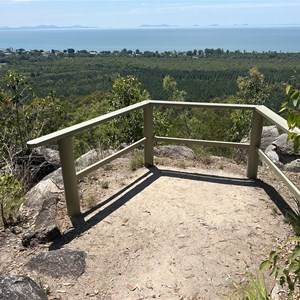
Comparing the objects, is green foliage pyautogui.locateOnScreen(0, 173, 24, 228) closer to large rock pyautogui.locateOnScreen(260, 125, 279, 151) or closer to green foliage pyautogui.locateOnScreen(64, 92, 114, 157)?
green foliage pyautogui.locateOnScreen(64, 92, 114, 157)

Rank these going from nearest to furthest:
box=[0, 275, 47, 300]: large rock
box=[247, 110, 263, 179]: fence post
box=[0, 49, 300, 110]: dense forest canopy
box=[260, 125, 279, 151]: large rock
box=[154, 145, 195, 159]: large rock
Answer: box=[0, 275, 47, 300]: large rock → box=[247, 110, 263, 179]: fence post → box=[154, 145, 195, 159]: large rock → box=[260, 125, 279, 151]: large rock → box=[0, 49, 300, 110]: dense forest canopy

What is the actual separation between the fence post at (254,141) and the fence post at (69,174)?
233 centimetres

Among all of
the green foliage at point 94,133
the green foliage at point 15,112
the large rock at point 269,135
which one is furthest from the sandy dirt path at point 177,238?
the large rock at point 269,135

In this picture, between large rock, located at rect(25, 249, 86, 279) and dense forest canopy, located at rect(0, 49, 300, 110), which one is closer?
large rock, located at rect(25, 249, 86, 279)

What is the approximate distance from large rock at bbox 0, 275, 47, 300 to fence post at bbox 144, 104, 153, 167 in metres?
2.80

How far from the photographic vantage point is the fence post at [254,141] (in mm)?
4152

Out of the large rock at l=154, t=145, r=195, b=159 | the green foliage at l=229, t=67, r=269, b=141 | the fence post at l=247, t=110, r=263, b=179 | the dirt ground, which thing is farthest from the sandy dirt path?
the green foliage at l=229, t=67, r=269, b=141

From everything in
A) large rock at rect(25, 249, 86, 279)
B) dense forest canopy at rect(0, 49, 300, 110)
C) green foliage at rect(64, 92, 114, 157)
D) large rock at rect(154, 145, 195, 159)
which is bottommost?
dense forest canopy at rect(0, 49, 300, 110)

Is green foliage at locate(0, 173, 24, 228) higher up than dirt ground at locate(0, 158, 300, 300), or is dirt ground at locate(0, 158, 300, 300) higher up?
green foliage at locate(0, 173, 24, 228)

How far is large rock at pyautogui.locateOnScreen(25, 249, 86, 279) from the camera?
2.75m

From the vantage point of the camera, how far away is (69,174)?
340 cm

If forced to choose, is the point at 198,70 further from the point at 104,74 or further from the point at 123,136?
the point at 123,136

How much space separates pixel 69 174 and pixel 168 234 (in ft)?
3.94

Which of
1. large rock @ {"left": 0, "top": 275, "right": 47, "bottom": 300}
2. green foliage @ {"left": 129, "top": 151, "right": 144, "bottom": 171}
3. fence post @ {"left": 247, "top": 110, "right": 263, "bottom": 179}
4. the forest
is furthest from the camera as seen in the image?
green foliage @ {"left": 129, "top": 151, "right": 144, "bottom": 171}
